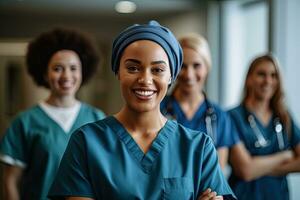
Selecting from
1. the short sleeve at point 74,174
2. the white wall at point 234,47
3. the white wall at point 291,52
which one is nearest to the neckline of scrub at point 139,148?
the short sleeve at point 74,174

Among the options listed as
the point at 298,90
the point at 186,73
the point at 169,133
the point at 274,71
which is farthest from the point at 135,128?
the point at 298,90

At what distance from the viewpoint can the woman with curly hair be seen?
206cm

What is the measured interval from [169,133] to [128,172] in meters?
0.18

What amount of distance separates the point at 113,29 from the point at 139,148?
128 inches

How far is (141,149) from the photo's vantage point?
1382mm

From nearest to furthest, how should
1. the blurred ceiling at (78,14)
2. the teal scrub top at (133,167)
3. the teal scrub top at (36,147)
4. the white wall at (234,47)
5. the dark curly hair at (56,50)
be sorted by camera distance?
the teal scrub top at (133,167)
the teal scrub top at (36,147)
the dark curly hair at (56,50)
the blurred ceiling at (78,14)
the white wall at (234,47)

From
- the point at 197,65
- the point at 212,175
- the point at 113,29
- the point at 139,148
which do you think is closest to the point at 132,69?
the point at 139,148

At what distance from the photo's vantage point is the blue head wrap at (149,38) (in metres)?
1.35

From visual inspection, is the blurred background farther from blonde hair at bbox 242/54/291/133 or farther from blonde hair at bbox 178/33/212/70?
blonde hair at bbox 178/33/212/70

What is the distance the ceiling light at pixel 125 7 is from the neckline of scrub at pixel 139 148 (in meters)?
3.03

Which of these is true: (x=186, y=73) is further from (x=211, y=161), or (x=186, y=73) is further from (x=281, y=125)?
(x=211, y=161)

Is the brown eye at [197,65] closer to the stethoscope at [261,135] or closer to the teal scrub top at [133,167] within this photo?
the stethoscope at [261,135]

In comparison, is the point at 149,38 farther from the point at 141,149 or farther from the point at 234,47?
the point at 234,47

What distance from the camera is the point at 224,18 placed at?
4.52 meters
